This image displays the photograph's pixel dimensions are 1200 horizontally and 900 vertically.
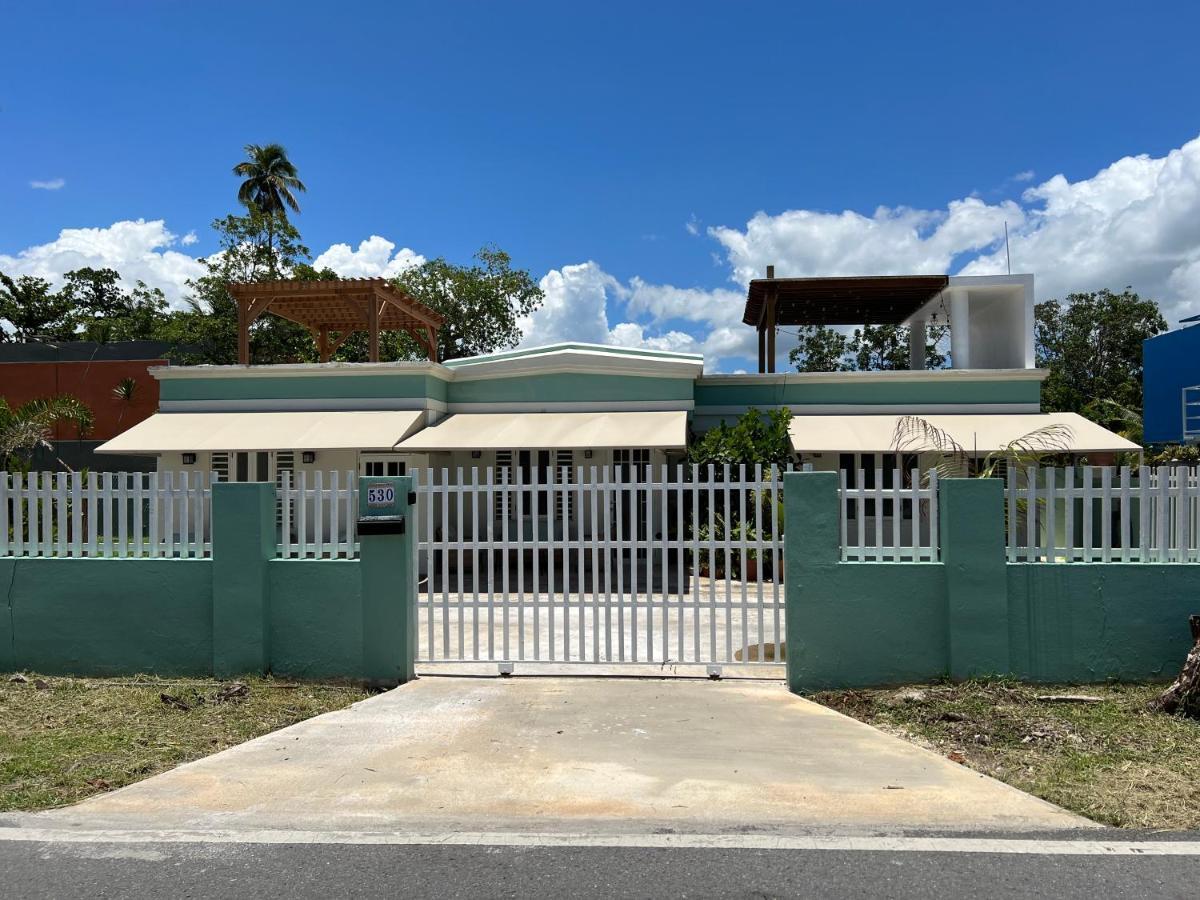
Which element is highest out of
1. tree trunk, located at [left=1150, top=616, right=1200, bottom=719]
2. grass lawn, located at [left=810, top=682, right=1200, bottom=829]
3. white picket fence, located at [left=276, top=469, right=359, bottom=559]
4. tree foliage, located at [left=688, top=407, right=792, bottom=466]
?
tree foliage, located at [left=688, top=407, right=792, bottom=466]

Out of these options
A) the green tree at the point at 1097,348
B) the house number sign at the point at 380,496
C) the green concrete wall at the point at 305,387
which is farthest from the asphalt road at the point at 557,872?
the green tree at the point at 1097,348

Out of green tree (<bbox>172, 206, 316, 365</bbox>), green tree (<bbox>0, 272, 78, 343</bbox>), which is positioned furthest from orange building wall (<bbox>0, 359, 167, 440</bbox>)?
green tree (<bbox>0, 272, 78, 343</bbox>)

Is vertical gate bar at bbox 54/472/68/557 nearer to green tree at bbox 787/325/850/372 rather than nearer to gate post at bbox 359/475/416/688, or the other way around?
gate post at bbox 359/475/416/688

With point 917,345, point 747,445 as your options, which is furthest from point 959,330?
point 747,445

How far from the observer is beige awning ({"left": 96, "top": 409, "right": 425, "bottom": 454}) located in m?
16.5

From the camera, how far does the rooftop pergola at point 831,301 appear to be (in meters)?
18.8

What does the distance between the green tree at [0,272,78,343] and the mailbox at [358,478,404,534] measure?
1542 inches

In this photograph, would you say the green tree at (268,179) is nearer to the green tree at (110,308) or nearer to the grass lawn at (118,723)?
the green tree at (110,308)

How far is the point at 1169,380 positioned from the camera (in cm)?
2483

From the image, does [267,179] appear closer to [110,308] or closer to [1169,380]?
[110,308]

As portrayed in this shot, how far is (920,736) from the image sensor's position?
5.97m

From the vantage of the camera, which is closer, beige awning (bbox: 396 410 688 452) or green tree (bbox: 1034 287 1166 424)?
beige awning (bbox: 396 410 688 452)

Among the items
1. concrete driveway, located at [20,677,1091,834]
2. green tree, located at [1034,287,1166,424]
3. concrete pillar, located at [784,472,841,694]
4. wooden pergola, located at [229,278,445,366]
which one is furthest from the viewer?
green tree, located at [1034,287,1166,424]

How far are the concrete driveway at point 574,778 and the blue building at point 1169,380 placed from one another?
22118 millimetres
